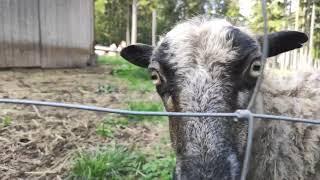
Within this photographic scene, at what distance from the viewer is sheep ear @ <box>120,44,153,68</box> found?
426 cm

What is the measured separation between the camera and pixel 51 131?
623 centimetres

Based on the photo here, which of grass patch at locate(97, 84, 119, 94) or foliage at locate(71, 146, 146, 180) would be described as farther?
grass patch at locate(97, 84, 119, 94)

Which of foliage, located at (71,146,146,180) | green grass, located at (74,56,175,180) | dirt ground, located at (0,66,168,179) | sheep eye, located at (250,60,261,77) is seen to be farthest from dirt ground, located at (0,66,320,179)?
sheep eye, located at (250,60,261,77)

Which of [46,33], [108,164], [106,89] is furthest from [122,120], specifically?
[46,33]

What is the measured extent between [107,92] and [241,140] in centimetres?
619

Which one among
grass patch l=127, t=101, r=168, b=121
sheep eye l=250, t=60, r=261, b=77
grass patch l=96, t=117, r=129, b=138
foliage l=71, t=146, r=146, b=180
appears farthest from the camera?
grass patch l=127, t=101, r=168, b=121

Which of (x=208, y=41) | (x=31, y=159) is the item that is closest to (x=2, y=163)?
(x=31, y=159)

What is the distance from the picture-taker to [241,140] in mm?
3094

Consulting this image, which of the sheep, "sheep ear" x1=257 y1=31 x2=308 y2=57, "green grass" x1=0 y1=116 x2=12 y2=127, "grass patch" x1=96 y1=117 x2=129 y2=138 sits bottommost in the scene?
"grass patch" x1=96 y1=117 x2=129 y2=138

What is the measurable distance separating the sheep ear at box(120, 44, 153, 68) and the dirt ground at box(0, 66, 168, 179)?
5.19ft

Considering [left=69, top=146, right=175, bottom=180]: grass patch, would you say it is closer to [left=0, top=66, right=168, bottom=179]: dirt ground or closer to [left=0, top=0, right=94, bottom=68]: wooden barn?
[left=0, top=66, right=168, bottom=179]: dirt ground

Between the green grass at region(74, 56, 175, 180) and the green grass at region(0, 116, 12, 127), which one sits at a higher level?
the green grass at region(0, 116, 12, 127)

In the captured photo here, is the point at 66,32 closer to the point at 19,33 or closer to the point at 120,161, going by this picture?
the point at 19,33

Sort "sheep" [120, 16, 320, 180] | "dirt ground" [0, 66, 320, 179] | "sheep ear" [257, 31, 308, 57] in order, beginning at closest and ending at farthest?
"sheep" [120, 16, 320, 180] < "sheep ear" [257, 31, 308, 57] < "dirt ground" [0, 66, 320, 179]
